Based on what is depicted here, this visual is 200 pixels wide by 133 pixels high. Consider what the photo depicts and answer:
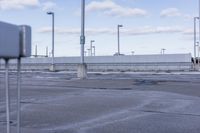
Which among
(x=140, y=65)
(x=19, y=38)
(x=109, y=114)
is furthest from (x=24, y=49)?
(x=140, y=65)

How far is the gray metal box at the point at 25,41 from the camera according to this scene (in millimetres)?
3438

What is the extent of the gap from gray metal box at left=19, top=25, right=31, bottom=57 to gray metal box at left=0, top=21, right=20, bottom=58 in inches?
3.2

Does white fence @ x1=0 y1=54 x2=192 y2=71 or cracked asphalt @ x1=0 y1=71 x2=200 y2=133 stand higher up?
white fence @ x1=0 y1=54 x2=192 y2=71

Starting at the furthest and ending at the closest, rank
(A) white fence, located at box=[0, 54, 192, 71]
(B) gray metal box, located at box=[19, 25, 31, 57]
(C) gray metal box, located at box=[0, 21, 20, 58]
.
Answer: (A) white fence, located at box=[0, 54, 192, 71] → (B) gray metal box, located at box=[19, 25, 31, 57] → (C) gray metal box, located at box=[0, 21, 20, 58]

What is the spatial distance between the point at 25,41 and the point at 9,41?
0.30m

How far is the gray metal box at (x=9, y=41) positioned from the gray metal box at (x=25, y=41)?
0.08m

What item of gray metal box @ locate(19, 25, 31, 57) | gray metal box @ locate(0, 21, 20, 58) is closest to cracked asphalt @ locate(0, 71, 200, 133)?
gray metal box @ locate(19, 25, 31, 57)

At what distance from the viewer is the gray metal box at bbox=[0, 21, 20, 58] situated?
10.1 feet

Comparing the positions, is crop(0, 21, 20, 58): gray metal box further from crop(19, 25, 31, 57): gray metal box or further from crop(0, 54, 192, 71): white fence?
crop(0, 54, 192, 71): white fence

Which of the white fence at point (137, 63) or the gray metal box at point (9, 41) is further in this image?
the white fence at point (137, 63)

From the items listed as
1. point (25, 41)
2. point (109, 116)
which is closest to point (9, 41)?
point (25, 41)

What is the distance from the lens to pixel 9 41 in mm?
3182

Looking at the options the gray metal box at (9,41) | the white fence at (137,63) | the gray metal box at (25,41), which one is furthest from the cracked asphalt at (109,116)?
the white fence at (137,63)

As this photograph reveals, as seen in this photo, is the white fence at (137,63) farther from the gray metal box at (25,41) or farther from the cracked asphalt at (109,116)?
the gray metal box at (25,41)
